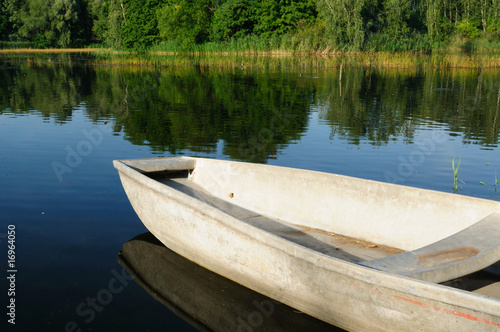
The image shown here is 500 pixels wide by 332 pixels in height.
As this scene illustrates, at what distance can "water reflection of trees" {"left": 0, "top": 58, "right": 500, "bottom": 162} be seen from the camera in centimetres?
1330

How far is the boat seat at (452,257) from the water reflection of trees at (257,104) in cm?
652

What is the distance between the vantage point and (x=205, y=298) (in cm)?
515

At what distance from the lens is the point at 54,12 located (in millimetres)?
63062

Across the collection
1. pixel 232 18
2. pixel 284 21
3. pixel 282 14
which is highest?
pixel 282 14

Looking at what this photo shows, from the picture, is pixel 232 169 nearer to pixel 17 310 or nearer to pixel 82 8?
pixel 17 310

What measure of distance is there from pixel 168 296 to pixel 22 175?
5.27m

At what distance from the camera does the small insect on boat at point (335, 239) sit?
143 inches

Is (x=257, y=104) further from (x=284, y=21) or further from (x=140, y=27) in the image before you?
(x=140, y=27)

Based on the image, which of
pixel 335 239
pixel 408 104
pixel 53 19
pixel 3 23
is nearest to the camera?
pixel 335 239

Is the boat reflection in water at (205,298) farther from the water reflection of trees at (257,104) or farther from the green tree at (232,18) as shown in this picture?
the green tree at (232,18)

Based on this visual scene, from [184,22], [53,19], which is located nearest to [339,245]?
[184,22]

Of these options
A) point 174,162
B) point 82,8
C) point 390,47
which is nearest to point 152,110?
point 174,162

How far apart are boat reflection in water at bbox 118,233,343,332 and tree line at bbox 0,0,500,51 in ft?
122

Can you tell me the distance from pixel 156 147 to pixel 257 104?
7.91m
